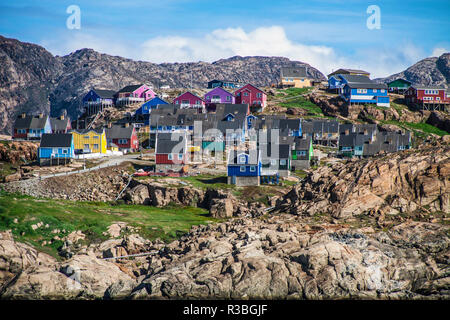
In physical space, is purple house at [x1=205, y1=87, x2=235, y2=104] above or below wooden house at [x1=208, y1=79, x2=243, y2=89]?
below

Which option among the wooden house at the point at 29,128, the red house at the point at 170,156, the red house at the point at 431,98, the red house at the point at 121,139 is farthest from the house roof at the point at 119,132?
the red house at the point at 431,98

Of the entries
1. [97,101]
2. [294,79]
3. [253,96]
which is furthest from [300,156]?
[294,79]

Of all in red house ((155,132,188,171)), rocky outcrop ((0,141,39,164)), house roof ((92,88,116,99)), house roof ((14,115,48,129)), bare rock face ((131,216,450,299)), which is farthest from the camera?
house roof ((92,88,116,99))

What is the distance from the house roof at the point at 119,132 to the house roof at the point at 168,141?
19.4 m

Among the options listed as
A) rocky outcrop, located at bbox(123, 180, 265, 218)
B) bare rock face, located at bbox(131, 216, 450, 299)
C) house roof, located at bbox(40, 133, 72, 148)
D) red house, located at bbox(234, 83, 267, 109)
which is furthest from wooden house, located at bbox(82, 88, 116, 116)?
bare rock face, located at bbox(131, 216, 450, 299)

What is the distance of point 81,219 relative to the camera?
2119 inches

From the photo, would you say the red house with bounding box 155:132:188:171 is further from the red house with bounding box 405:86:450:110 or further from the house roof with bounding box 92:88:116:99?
the red house with bounding box 405:86:450:110

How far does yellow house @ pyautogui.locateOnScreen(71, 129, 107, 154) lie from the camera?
94319 mm

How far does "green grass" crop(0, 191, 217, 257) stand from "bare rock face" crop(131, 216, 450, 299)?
29.0 ft

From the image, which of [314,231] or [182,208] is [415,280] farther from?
[182,208]

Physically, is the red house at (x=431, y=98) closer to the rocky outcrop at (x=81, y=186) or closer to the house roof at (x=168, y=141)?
the house roof at (x=168, y=141)

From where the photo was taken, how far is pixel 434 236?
1797 inches

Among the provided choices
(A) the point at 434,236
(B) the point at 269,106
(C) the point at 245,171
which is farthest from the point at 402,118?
(A) the point at 434,236

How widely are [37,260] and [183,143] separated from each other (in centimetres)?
4324
